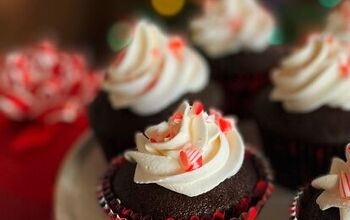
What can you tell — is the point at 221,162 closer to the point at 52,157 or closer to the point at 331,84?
the point at 331,84

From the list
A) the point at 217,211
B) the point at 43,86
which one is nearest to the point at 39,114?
the point at 43,86

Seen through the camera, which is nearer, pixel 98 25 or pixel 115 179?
pixel 115 179

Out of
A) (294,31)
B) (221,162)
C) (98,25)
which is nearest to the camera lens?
(221,162)

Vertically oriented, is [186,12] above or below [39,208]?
above

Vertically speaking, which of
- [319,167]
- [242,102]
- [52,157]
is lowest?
[319,167]

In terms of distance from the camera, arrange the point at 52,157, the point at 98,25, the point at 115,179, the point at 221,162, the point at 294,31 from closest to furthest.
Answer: the point at 221,162, the point at 115,179, the point at 52,157, the point at 294,31, the point at 98,25

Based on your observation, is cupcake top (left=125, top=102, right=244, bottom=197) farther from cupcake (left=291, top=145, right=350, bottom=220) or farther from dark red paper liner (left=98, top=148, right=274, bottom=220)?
cupcake (left=291, top=145, right=350, bottom=220)

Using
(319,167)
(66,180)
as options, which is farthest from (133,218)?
(319,167)
